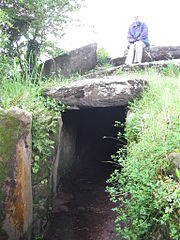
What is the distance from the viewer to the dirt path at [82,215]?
4059 mm

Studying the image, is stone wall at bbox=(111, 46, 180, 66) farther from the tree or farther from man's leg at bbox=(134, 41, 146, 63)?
the tree

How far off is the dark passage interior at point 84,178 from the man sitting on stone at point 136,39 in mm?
1833

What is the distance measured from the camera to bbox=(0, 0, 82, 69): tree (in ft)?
24.9

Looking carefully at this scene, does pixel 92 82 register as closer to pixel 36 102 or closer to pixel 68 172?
pixel 36 102

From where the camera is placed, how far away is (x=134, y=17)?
8.33 meters

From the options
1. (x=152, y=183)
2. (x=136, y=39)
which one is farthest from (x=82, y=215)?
(x=136, y=39)

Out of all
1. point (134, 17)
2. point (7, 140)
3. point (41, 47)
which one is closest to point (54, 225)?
point (7, 140)

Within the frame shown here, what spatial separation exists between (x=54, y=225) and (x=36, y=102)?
1984mm

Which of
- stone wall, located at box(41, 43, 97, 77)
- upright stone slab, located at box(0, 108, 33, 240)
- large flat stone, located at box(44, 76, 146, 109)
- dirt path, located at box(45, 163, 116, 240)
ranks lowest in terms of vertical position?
dirt path, located at box(45, 163, 116, 240)

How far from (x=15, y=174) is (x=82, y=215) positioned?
1981mm

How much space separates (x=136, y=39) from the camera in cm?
830

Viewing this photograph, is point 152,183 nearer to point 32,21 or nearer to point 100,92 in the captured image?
point 100,92

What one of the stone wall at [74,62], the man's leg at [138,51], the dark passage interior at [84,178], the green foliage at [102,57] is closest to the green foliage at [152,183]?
the dark passage interior at [84,178]

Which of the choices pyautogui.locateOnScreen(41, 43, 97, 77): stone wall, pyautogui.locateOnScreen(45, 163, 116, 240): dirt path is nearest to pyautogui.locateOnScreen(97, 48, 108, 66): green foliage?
pyautogui.locateOnScreen(41, 43, 97, 77): stone wall
